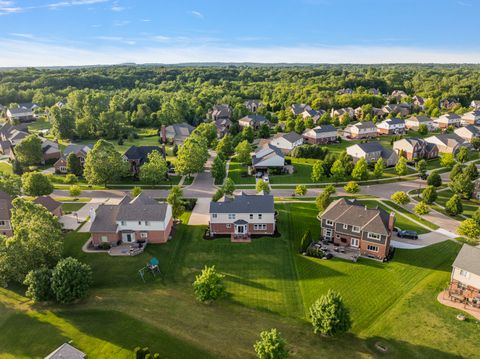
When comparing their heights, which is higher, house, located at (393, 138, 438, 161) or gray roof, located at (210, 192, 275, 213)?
house, located at (393, 138, 438, 161)

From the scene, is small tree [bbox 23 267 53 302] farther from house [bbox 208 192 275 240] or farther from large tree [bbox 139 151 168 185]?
large tree [bbox 139 151 168 185]

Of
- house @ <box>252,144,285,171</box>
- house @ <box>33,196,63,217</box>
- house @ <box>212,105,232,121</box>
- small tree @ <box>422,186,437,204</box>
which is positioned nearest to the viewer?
house @ <box>33,196,63,217</box>

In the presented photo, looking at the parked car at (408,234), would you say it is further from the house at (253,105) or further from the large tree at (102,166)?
the house at (253,105)

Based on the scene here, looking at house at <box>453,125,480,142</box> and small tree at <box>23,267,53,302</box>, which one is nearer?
small tree at <box>23,267,53,302</box>

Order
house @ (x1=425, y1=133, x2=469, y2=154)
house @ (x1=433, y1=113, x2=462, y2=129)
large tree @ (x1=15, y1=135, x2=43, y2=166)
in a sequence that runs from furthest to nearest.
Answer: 1. house @ (x1=433, y1=113, x2=462, y2=129)
2. house @ (x1=425, y1=133, x2=469, y2=154)
3. large tree @ (x1=15, y1=135, x2=43, y2=166)

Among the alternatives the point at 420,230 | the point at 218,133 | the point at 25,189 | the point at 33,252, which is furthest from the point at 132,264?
the point at 218,133

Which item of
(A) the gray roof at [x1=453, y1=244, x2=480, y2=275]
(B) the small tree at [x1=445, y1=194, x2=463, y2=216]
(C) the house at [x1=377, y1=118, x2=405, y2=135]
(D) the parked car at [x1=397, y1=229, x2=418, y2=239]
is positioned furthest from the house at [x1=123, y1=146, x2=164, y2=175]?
(C) the house at [x1=377, y1=118, x2=405, y2=135]

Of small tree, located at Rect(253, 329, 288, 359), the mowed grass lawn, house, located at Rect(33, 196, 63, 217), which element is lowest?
the mowed grass lawn

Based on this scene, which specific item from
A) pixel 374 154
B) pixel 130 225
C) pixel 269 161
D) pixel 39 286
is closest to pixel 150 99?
pixel 269 161
